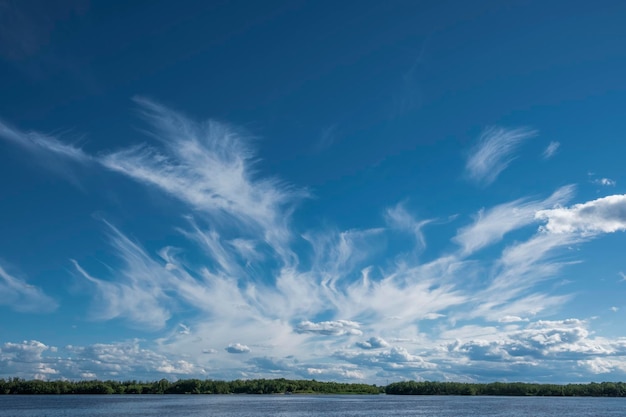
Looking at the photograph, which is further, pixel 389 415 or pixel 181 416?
pixel 389 415

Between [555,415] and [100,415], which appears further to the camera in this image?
[555,415]

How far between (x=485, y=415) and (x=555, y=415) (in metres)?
16.9

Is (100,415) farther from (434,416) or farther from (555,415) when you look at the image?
(555,415)

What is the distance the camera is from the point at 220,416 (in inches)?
4429

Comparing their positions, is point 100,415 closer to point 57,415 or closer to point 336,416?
point 57,415

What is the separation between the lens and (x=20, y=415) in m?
112

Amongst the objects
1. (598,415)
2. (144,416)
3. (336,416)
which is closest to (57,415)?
(144,416)

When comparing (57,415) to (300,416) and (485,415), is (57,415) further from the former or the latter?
(485,415)

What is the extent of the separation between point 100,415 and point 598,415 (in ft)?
371

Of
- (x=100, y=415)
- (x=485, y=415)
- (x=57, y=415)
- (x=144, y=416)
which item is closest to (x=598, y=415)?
(x=485, y=415)

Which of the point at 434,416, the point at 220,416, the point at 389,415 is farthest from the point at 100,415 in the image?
the point at 434,416

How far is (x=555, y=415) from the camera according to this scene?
124 meters

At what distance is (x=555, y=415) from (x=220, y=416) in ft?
252

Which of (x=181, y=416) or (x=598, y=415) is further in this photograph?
(x=598, y=415)
